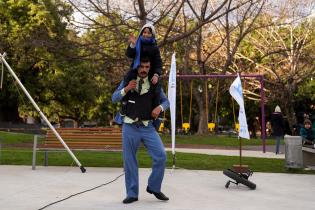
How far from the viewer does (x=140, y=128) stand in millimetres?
7133

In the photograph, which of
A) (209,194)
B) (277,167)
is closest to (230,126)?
(277,167)

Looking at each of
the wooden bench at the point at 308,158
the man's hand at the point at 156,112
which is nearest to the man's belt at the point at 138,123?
the man's hand at the point at 156,112

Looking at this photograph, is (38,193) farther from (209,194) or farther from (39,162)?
(39,162)

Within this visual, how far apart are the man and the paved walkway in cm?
31

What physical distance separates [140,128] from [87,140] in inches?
200

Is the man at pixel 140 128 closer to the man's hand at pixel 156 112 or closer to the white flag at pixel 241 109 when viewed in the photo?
the man's hand at pixel 156 112

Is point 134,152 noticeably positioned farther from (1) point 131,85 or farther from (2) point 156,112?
(1) point 131,85

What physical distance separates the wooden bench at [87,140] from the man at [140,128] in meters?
4.46

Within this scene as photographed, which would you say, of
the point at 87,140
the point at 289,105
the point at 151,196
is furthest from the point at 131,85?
the point at 289,105

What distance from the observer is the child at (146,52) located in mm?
7172

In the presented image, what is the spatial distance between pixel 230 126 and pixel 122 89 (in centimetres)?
5401

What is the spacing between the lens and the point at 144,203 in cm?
707

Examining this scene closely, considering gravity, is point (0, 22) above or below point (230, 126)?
above

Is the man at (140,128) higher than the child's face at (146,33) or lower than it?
lower
